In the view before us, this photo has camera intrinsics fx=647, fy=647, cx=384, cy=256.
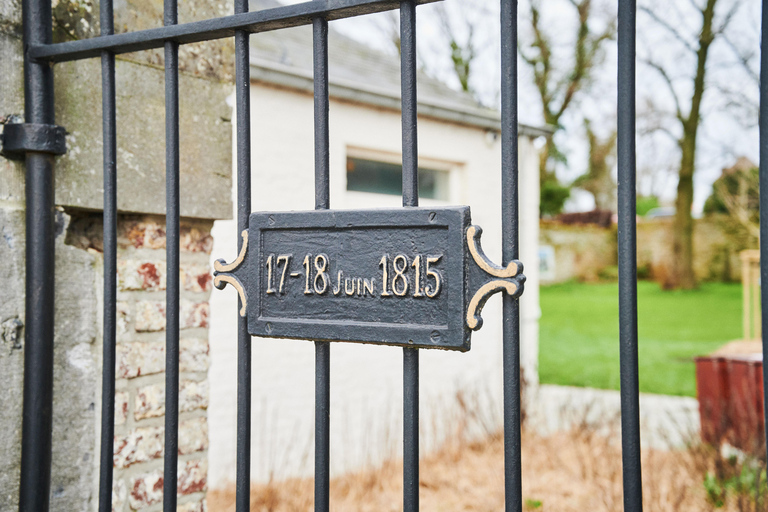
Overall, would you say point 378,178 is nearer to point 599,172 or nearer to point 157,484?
point 157,484

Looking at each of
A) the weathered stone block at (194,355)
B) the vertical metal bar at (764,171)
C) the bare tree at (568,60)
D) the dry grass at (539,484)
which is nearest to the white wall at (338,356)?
the dry grass at (539,484)

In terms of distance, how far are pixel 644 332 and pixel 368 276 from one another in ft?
41.1

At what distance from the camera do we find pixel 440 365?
6258 mm

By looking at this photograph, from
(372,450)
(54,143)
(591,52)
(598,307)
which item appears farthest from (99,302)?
(591,52)

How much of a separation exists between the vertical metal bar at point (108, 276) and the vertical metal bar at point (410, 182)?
0.63m

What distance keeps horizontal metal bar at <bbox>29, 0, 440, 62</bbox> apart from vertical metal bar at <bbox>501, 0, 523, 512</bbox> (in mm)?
211

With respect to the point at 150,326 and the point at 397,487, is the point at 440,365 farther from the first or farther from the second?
the point at 150,326

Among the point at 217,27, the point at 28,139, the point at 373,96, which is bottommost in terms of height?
the point at 28,139

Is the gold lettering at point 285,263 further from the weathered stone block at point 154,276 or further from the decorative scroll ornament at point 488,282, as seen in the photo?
the weathered stone block at point 154,276

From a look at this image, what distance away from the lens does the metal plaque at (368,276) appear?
105 centimetres

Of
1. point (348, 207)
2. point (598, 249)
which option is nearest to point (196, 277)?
point (348, 207)

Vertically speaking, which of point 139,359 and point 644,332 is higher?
point 139,359

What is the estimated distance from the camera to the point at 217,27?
1.22 m

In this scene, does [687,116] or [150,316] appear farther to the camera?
[687,116]
